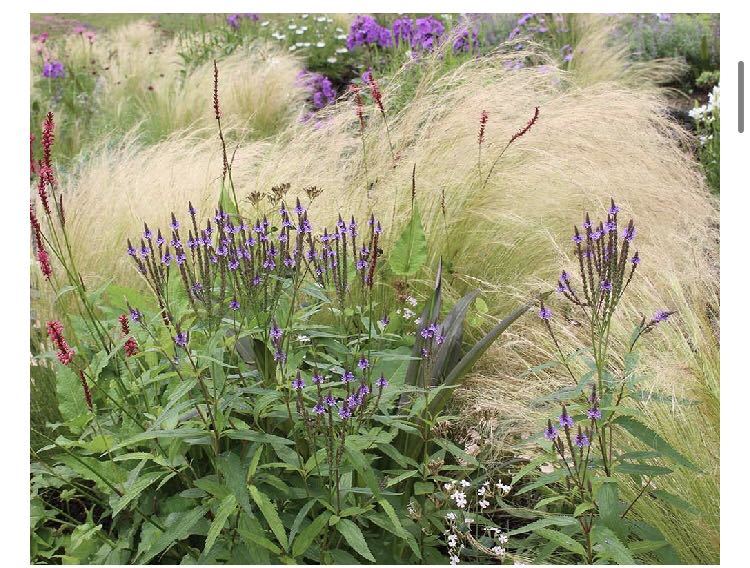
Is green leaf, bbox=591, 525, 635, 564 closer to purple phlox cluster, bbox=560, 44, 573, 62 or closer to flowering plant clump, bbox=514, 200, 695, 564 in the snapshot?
flowering plant clump, bbox=514, 200, 695, 564

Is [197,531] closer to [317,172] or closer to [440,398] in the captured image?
[440,398]

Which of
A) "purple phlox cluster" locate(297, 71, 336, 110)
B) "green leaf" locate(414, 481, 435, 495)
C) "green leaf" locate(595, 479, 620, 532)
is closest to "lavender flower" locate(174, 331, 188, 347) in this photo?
"green leaf" locate(414, 481, 435, 495)

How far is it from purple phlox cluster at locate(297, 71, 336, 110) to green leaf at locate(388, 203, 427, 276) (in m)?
3.46

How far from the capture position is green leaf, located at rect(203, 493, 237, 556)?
1.75 meters

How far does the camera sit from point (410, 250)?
285 cm

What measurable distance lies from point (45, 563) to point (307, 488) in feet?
2.81

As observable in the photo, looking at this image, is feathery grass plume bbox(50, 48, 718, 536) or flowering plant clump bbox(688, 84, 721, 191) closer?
feathery grass plume bbox(50, 48, 718, 536)

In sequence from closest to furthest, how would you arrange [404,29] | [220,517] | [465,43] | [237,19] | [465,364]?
[220,517] < [465,364] < [404,29] < [465,43] < [237,19]

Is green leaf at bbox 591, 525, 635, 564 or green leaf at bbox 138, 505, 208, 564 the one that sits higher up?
green leaf at bbox 138, 505, 208, 564

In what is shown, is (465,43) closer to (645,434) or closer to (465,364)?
(465,364)

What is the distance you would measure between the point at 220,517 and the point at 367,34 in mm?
5625

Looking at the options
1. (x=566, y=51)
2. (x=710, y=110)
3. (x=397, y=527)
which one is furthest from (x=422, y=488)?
(x=566, y=51)

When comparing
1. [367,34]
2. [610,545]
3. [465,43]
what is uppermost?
[367,34]
